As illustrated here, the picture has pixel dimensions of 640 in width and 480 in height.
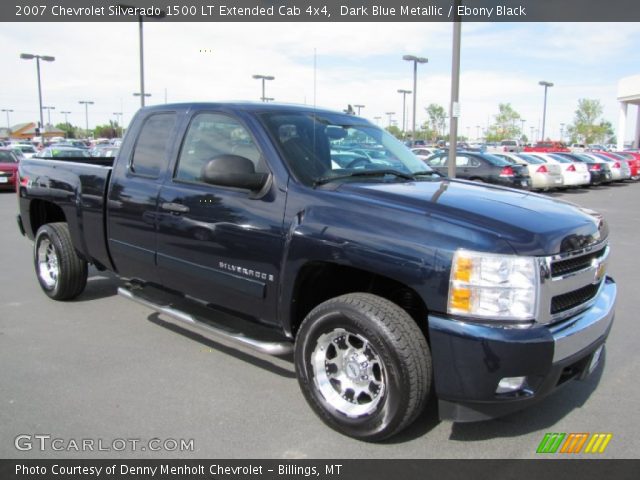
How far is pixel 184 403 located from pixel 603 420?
2.61 meters

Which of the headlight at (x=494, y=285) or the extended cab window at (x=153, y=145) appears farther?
the extended cab window at (x=153, y=145)

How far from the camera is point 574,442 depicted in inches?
126

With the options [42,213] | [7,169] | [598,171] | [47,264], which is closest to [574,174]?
[598,171]

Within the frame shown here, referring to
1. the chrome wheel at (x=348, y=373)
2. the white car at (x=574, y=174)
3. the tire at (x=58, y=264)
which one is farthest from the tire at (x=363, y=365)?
the white car at (x=574, y=174)

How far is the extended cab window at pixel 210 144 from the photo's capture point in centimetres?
383

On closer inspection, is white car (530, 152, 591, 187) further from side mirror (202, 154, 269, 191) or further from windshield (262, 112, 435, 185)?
side mirror (202, 154, 269, 191)

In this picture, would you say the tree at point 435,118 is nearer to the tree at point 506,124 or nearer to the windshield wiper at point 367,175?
the tree at point 506,124

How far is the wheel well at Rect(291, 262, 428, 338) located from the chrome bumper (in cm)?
79

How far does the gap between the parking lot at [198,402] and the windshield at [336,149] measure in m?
1.51

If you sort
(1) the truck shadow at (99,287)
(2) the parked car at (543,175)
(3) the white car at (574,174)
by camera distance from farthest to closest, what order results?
1. (3) the white car at (574,174)
2. (2) the parked car at (543,175)
3. (1) the truck shadow at (99,287)

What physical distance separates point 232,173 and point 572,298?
205 cm
